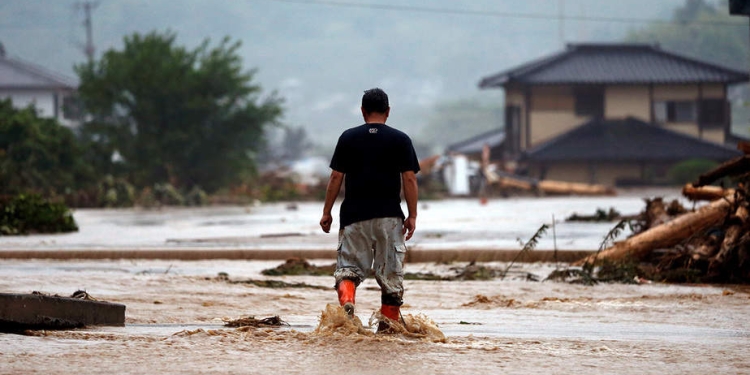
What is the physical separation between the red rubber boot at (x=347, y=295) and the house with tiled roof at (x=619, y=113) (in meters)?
44.9

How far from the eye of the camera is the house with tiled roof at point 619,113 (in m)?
53.0

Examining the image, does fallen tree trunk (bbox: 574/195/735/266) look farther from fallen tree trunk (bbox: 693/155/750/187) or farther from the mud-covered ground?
the mud-covered ground

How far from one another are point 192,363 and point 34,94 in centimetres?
7709

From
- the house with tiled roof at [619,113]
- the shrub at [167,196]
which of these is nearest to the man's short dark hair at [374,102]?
the shrub at [167,196]

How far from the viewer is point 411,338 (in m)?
7.46

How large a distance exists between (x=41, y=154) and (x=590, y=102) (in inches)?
1082

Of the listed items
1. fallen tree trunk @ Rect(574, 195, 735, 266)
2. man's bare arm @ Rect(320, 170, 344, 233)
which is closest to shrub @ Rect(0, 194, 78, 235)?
fallen tree trunk @ Rect(574, 195, 735, 266)

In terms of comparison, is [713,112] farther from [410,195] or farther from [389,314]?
[389,314]

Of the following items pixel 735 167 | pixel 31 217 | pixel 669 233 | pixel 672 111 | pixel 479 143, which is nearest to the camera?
pixel 735 167

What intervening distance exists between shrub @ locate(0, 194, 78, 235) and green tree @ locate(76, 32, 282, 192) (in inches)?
730

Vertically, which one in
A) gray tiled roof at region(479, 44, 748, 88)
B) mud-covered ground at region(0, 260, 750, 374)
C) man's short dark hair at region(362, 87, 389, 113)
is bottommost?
mud-covered ground at region(0, 260, 750, 374)

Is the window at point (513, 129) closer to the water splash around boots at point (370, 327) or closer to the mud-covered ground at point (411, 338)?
the mud-covered ground at point (411, 338)

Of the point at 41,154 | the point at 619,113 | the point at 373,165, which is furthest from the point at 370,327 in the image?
the point at 619,113

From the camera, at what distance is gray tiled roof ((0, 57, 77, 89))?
80000 millimetres
